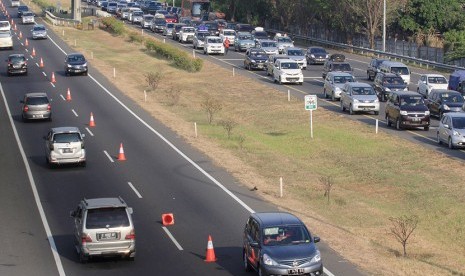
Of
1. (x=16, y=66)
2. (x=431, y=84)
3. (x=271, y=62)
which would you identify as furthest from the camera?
(x=271, y=62)

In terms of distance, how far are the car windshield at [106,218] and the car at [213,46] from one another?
70.9m

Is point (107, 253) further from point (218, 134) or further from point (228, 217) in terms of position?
point (218, 134)

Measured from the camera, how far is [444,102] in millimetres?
59469

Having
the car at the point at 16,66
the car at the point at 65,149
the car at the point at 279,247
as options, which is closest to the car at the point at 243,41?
the car at the point at 16,66

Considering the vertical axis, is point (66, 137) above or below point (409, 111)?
below

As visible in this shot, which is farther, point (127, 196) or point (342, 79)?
point (342, 79)

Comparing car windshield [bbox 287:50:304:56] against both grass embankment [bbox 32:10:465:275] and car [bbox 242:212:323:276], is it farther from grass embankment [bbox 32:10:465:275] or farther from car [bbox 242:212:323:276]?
car [bbox 242:212:323:276]

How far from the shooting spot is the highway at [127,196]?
95.6 ft

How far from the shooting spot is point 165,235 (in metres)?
32.4

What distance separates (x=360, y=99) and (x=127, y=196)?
26.0m

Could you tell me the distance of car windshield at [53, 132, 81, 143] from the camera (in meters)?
44.2

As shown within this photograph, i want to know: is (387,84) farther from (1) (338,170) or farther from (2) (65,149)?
(2) (65,149)

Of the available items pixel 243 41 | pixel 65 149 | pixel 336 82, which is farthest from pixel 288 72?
pixel 65 149

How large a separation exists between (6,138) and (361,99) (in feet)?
68.4
